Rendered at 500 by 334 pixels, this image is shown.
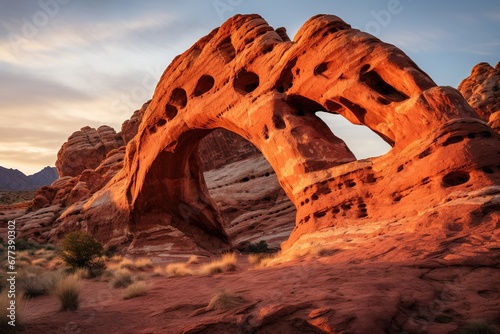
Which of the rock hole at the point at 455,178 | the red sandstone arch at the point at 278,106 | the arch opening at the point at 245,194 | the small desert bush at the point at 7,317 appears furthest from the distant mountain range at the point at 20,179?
the rock hole at the point at 455,178

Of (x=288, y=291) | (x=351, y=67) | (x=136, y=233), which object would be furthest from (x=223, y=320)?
(x=136, y=233)

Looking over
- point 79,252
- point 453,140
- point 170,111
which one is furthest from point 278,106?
point 79,252

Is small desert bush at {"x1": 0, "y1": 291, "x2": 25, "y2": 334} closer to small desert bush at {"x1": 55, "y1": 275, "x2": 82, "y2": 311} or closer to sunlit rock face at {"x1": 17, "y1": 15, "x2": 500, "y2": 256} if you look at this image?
small desert bush at {"x1": 55, "y1": 275, "x2": 82, "y2": 311}

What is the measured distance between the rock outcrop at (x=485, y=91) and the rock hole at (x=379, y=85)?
21.9m

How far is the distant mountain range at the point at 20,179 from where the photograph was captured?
160500 mm

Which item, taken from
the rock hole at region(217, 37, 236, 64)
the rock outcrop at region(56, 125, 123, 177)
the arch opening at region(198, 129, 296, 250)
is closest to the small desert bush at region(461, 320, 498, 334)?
the rock hole at region(217, 37, 236, 64)

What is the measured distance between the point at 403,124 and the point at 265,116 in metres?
5.27

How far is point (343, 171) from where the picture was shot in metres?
10.6

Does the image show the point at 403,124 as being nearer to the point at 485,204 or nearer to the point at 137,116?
the point at 485,204

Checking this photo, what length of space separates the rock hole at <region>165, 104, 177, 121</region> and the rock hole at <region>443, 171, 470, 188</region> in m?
14.6

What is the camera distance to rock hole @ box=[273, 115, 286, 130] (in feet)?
43.8

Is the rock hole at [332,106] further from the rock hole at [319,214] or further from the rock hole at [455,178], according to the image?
the rock hole at [455,178]

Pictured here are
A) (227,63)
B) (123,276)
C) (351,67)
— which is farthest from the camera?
(227,63)

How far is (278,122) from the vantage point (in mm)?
13438
